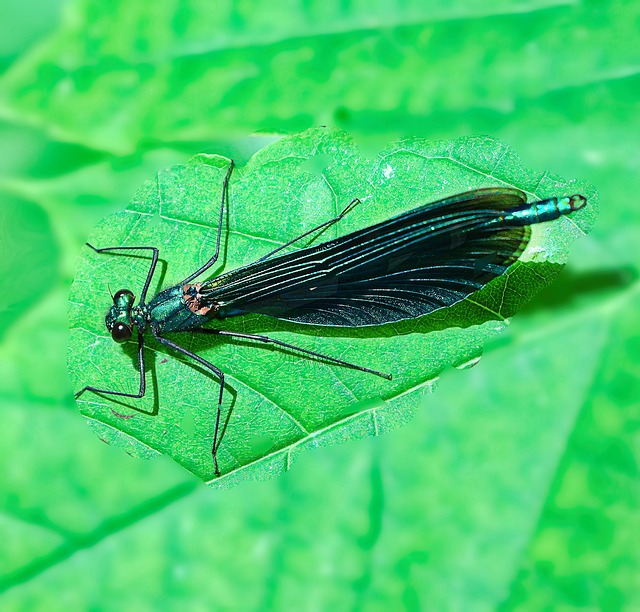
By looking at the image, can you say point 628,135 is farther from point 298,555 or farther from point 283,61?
point 298,555

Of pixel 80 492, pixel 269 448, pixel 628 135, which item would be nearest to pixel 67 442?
pixel 80 492

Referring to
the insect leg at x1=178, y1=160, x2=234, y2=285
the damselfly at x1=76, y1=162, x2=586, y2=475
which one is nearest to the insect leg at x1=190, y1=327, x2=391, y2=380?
the damselfly at x1=76, y1=162, x2=586, y2=475

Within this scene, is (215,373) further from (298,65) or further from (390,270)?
(298,65)

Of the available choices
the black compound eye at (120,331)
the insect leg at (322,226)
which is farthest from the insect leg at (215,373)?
the insect leg at (322,226)

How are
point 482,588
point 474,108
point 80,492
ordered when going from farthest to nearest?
point 80,492, point 474,108, point 482,588

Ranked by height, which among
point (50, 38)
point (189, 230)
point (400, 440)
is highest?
point (50, 38)

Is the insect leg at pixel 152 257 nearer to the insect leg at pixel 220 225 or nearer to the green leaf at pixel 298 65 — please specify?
the insect leg at pixel 220 225
